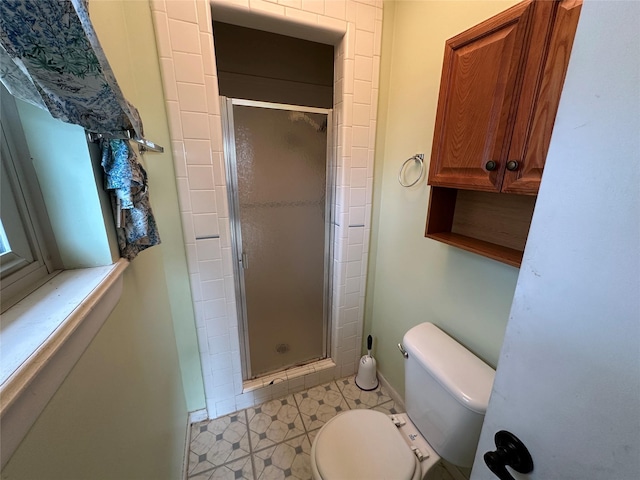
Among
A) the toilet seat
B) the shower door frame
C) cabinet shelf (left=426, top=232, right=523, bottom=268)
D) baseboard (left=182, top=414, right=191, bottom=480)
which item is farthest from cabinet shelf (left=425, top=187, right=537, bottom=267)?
baseboard (left=182, top=414, right=191, bottom=480)

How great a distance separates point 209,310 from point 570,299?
1.41 m

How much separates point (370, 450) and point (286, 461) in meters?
0.58

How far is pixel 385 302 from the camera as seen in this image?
1644 millimetres

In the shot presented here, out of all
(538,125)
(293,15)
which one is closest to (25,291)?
(538,125)

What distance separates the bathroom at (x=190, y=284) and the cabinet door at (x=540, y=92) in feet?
1.15

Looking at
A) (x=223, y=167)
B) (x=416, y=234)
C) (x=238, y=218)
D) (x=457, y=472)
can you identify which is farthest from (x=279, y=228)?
(x=457, y=472)

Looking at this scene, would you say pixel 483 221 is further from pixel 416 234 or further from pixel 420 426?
pixel 420 426

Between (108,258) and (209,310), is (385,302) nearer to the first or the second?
(209,310)

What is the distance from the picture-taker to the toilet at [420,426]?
3.01ft

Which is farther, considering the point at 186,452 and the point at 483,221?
the point at 186,452

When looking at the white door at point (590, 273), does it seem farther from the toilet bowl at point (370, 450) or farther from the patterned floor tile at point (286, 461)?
the patterned floor tile at point (286, 461)

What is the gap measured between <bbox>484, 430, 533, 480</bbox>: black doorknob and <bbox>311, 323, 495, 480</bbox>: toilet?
408mm

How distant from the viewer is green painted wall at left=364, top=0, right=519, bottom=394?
1.02 m

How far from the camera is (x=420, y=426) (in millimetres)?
1114
